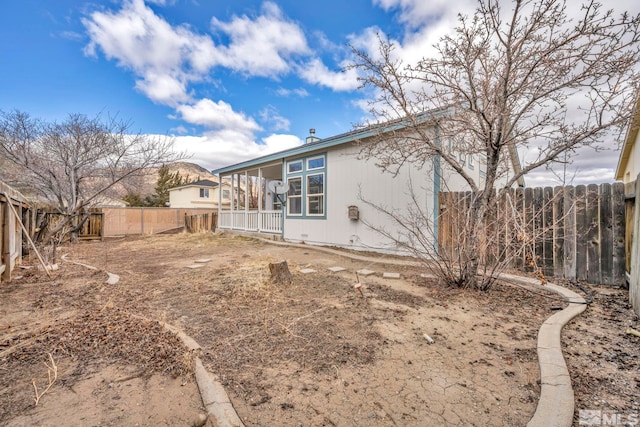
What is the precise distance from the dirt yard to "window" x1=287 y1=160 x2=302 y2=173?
6.04m

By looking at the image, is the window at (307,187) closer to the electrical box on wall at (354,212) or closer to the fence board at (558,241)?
the electrical box on wall at (354,212)

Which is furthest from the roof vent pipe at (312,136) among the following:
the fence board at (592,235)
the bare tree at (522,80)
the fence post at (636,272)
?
the fence post at (636,272)

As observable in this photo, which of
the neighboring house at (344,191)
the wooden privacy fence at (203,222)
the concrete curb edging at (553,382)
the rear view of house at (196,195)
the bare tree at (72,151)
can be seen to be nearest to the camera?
the concrete curb edging at (553,382)

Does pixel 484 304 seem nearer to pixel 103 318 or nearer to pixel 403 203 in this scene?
pixel 403 203

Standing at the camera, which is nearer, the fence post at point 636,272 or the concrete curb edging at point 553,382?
the concrete curb edging at point 553,382

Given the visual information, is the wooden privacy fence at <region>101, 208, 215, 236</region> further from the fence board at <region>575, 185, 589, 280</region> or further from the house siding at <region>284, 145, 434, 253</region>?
the fence board at <region>575, 185, 589, 280</region>

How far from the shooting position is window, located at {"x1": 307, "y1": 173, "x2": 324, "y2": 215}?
8789mm

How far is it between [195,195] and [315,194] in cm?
1946

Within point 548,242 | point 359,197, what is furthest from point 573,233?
point 359,197

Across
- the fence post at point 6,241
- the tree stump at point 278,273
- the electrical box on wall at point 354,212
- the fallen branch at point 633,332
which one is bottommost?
the fallen branch at point 633,332

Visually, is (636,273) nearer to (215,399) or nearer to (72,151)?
(215,399)

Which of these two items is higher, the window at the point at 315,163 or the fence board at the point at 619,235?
the window at the point at 315,163

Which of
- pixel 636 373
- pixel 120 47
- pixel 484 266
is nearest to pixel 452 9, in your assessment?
pixel 484 266

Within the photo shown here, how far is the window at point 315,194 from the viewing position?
8.79 meters
